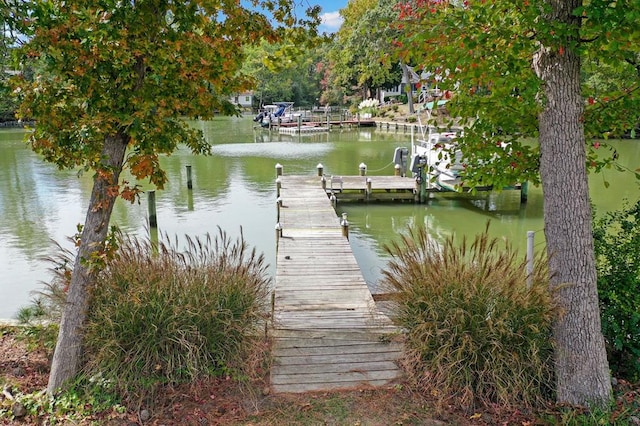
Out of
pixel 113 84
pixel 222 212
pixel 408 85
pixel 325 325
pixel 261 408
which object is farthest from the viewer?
pixel 222 212

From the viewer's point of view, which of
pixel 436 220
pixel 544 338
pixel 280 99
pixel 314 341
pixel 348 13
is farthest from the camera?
pixel 280 99

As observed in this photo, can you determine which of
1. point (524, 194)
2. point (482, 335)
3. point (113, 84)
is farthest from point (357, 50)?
point (482, 335)

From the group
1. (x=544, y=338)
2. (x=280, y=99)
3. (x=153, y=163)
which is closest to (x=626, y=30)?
(x=544, y=338)

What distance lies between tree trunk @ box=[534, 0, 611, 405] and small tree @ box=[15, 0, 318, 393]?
1862mm

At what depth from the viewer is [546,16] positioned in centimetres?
304

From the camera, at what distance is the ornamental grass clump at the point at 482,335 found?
3107mm

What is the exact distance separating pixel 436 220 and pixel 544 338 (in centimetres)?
835

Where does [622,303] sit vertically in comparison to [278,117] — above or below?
below

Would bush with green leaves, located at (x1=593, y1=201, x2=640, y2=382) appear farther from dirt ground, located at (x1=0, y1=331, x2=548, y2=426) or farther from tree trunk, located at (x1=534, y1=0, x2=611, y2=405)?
dirt ground, located at (x1=0, y1=331, x2=548, y2=426)

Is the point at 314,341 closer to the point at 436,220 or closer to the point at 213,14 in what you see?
the point at 213,14

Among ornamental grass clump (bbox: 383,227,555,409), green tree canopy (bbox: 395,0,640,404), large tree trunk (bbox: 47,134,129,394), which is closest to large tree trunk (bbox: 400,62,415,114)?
green tree canopy (bbox: 395,0,640,404)

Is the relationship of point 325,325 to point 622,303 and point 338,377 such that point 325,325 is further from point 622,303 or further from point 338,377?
point 622,303

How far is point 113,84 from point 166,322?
1.51 meters

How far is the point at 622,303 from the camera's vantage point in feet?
11.1
